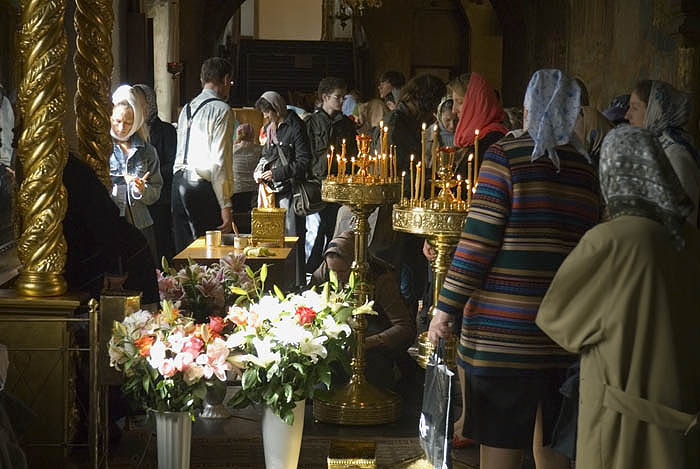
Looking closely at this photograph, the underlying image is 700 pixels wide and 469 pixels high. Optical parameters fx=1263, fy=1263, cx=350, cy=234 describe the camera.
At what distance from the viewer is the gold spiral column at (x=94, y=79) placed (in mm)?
6508

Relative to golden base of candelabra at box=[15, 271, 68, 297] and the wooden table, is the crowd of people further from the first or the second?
the wooden table

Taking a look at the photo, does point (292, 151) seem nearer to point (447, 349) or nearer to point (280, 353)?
point (447, 349)

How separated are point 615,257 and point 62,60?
8.62 ft

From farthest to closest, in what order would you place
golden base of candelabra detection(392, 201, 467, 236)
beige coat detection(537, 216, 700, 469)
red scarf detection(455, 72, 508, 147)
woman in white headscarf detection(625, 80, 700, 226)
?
1. red scarf detection(455, 72, 508, 147)
2. woman in white headscarf detection(625, 80, 700, 226)
3. golden base of candelabra detection(392, 201, 467, 236)
4. beige coat detection(537, 216, 700, 469)

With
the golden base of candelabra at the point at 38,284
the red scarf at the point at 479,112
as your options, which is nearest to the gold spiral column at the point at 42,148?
the golden base of candelabra at the point at 38,284

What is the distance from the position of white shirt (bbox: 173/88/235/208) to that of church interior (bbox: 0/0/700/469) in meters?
0.02

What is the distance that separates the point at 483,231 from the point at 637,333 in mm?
755

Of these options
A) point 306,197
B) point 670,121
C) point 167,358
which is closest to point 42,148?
point 167,358

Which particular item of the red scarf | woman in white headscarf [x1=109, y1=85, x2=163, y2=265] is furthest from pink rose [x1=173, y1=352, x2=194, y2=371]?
woman in white headscarf [x1=109, y1=85, x2=163, y2=265]

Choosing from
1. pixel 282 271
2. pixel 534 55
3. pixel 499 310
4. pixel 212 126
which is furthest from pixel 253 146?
pixel 534 55

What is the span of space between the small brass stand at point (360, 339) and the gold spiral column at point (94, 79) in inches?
50.0

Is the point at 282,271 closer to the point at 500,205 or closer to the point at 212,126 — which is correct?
the point at 212,126

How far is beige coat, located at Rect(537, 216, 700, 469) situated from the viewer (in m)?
3.73

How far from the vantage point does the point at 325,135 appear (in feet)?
33.8
